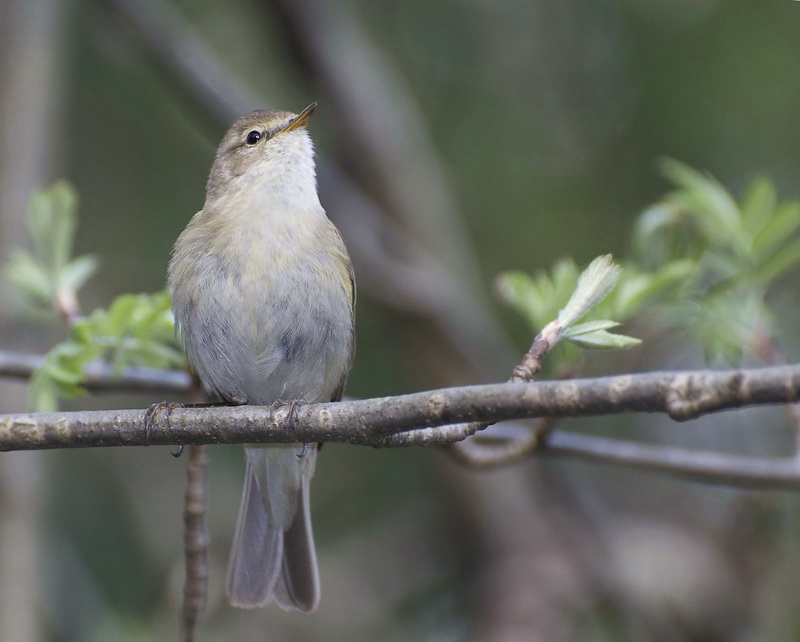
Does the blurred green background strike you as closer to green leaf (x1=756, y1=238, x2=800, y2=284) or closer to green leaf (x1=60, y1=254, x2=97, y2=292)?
green leaf (x1=756, y1=238, x2=800, y2=284)

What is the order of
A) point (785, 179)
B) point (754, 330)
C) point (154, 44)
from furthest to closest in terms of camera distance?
point (785, 179), point (154, 44), point (754, 330)

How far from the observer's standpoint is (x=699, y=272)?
3.87 metres

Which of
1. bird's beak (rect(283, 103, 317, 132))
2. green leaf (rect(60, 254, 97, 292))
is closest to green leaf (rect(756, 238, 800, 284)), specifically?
bird's beak (rect(283, 103, 317, 132))

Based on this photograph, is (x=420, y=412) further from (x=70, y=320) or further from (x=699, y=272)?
(x=699, y=272)

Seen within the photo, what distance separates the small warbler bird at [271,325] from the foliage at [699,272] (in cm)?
74

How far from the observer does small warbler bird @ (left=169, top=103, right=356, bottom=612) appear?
372 cm

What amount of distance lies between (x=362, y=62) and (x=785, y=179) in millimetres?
2689

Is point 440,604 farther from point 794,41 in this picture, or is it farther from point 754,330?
point 794,41

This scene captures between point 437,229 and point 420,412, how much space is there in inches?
153

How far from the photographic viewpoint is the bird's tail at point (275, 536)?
3809 millimetres

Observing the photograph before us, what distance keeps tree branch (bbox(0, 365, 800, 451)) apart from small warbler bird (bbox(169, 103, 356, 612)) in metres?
1.06

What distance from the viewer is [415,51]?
6.60 meters

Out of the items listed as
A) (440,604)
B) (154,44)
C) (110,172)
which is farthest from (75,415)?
(110,172)

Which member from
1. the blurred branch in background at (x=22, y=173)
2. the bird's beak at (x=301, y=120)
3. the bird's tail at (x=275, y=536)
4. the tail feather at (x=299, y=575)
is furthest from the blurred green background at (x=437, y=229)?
the bird's beak at (x=301, y=120)
